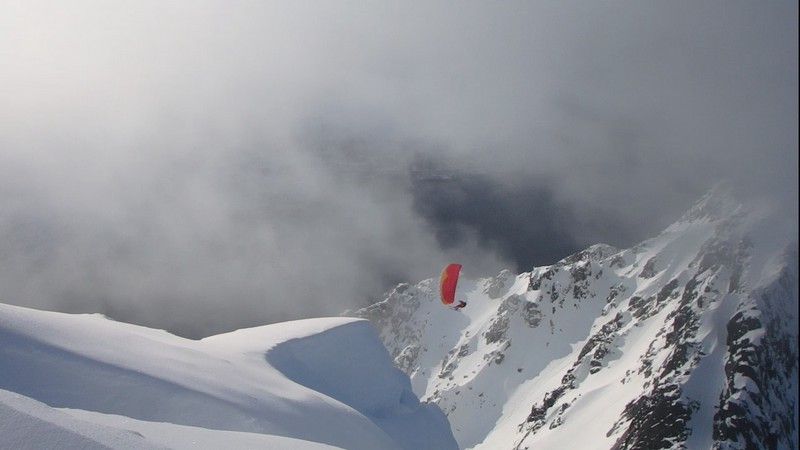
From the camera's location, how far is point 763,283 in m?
9.80

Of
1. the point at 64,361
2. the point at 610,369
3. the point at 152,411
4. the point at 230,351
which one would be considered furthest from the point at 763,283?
the point at 610,369

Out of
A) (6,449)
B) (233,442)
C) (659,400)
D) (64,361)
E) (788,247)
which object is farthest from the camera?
(659,400)

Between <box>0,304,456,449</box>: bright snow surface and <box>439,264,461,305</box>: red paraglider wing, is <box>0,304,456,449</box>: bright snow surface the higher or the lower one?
the lower one

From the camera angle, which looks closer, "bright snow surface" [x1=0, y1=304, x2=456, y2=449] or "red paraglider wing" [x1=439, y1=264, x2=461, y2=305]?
"bright snow surface" [x1=0, y1=304, x2=456, y2=449]

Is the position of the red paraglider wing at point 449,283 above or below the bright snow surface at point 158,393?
above

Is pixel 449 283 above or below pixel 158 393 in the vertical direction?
above

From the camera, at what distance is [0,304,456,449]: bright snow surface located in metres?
10.9

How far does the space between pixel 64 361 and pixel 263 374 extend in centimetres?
987

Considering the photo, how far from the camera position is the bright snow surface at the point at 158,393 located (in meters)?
10.9

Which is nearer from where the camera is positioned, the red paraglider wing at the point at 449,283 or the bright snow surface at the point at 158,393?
the bright snow surface at the point at 158,393

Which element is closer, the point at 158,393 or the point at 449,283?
the point at 158,393

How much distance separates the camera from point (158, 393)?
20.4m

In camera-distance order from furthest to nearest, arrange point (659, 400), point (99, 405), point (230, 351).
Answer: point (659, 400) < point (230, 351) < point (99, 405)

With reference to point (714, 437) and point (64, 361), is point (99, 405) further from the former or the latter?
point (714, 437)
